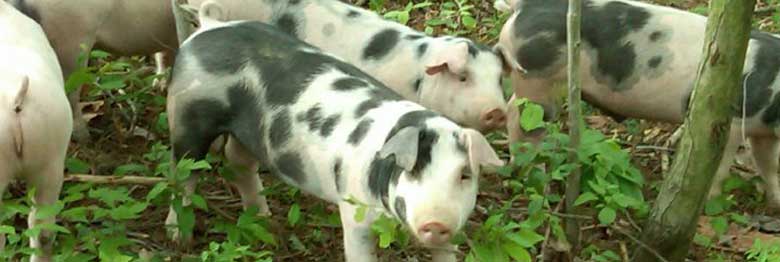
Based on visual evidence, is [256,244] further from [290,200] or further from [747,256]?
[747,256]

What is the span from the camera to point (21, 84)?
169 inches

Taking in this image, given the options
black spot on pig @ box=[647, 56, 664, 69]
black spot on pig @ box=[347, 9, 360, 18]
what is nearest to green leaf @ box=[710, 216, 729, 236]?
black spot on pig @ box=[647, 56, 664, 69]

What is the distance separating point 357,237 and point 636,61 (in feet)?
6.33

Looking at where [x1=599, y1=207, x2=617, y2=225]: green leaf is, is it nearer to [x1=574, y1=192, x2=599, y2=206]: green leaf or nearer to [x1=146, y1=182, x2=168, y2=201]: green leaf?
[x1=574, y1=192, x2=599, y2=206]: green leaf

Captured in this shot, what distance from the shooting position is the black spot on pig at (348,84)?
480 centimetres

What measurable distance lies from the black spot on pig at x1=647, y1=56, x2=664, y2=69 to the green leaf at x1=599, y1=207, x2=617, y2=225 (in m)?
1.09

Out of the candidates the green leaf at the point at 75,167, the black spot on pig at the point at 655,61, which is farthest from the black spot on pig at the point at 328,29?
the black spot on pig at the point at 655,61

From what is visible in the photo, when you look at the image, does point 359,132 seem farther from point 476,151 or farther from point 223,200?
point 223,200

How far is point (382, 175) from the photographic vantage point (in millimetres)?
4246

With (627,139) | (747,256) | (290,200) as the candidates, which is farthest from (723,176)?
(290,200)

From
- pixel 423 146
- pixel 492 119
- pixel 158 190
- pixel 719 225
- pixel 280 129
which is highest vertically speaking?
pixel 423 146

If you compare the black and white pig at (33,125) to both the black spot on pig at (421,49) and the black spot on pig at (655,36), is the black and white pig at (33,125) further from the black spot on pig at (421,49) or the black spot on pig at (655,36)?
the black spot on pig at (655,36)

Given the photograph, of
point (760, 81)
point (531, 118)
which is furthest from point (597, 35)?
point (531, 118)

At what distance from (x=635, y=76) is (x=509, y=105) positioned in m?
0.66
